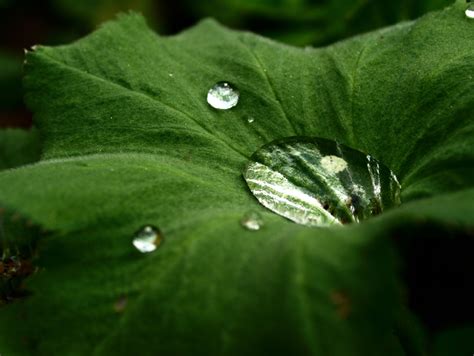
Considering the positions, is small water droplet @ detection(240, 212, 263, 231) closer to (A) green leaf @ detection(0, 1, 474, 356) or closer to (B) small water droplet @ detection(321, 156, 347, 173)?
(A) green leaf @ detection(0, 1, 474, 356)

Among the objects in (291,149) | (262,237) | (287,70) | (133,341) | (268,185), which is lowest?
(133,341)

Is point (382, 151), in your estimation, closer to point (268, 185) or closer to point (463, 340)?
point (268, 185)

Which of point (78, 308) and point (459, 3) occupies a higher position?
point (459, 3)

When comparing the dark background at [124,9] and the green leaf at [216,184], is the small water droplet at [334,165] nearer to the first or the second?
the green leaf at [216,184]

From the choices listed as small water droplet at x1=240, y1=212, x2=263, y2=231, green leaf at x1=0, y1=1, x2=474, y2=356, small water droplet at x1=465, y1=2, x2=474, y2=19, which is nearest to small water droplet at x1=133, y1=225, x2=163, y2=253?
green leaf at x1=0, y1=1, x2=474, y2=356

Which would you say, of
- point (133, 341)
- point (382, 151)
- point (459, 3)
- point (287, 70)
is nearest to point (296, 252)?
point (133, 341)

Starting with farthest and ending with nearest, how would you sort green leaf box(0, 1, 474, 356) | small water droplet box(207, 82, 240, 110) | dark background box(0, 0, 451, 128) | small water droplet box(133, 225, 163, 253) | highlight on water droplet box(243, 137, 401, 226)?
1. dark background box(0, 0, 451, 128)
2. small water droplet box(207, 82, 240, 110)
3. highlight on water droplet box(243, 137, 401, 226)
4. small water droplet box(133, 225, 163, 253)
5. green leaf box(0, 1, 474, 356)
